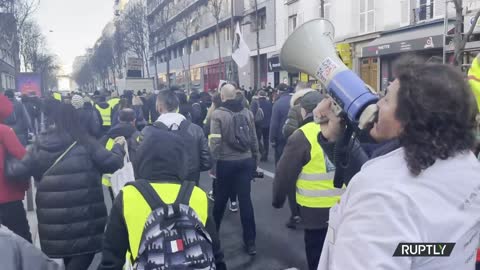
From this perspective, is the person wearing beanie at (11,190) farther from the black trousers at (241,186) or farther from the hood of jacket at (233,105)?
the hood of jacket at (233,105)

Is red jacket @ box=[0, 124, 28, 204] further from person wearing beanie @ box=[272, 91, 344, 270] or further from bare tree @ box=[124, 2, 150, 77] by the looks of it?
bare tree @ box=[124, 2, 150, 77]

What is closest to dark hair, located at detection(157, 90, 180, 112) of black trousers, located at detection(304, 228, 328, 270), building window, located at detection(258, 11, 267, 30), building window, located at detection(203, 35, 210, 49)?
black trousers, located at detection(304, 228, 328, 270)

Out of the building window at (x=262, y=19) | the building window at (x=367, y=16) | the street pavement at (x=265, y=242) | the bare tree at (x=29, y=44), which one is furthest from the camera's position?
the bare tree at (x=29, y=44)

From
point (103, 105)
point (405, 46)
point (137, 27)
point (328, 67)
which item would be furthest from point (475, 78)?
point (137, 27)

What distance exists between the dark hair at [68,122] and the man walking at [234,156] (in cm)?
196

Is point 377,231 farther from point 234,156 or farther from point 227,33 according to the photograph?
point 227,33

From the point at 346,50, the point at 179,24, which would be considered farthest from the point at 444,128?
the point at 179,24

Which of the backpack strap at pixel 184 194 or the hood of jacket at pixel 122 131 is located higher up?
the hood of jacket at pixel 122 131

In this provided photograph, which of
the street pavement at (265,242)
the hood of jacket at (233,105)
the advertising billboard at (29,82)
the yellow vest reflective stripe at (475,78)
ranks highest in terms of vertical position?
the advertising billboard at (29,82)

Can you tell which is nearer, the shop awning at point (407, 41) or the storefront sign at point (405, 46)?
the storefront sign at point (405, 46)

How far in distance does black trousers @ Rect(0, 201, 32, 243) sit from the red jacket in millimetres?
74

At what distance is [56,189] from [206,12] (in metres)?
37.3

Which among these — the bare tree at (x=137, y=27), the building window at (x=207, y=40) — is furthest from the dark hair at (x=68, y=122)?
the bare tree at (x=137, y=27)

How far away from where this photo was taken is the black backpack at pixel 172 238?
6.46ft
